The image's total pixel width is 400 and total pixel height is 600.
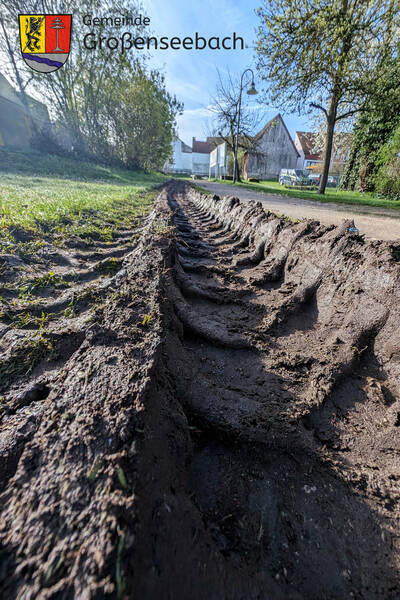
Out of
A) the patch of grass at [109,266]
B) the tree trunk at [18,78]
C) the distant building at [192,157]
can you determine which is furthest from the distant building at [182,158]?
the patch of grass at [109,266]

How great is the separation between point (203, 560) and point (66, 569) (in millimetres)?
324

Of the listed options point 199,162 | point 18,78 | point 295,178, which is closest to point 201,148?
point 199,162

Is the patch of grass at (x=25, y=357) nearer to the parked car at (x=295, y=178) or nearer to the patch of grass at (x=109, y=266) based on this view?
the patch of grass at (x=109, y=266)

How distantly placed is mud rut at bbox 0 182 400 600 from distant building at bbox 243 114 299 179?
110ft

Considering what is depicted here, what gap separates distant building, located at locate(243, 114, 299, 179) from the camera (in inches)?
1228

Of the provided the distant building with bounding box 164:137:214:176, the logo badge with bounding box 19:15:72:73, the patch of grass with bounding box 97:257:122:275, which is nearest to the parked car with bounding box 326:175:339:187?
the logo badge with bounding box 19:15:72:73

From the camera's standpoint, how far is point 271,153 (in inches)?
1254

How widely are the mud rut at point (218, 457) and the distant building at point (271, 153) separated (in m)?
33.6

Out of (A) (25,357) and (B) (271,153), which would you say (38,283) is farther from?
(B) (271,153)

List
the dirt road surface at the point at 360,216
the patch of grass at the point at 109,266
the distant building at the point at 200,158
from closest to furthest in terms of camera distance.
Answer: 1. the patch of grass at the point at 109,266
2. the dirt road surface at the point at 360,216
3. the distant building at the point at 200,158

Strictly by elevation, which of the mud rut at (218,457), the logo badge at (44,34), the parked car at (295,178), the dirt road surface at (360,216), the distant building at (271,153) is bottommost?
the mud rut at (218,457)

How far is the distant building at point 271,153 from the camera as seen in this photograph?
102ft

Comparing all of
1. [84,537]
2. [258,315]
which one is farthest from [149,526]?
[258,315]

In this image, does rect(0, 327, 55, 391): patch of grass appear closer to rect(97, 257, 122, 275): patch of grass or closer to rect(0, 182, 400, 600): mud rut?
rect(0, 182, 400, 600): mud rut
